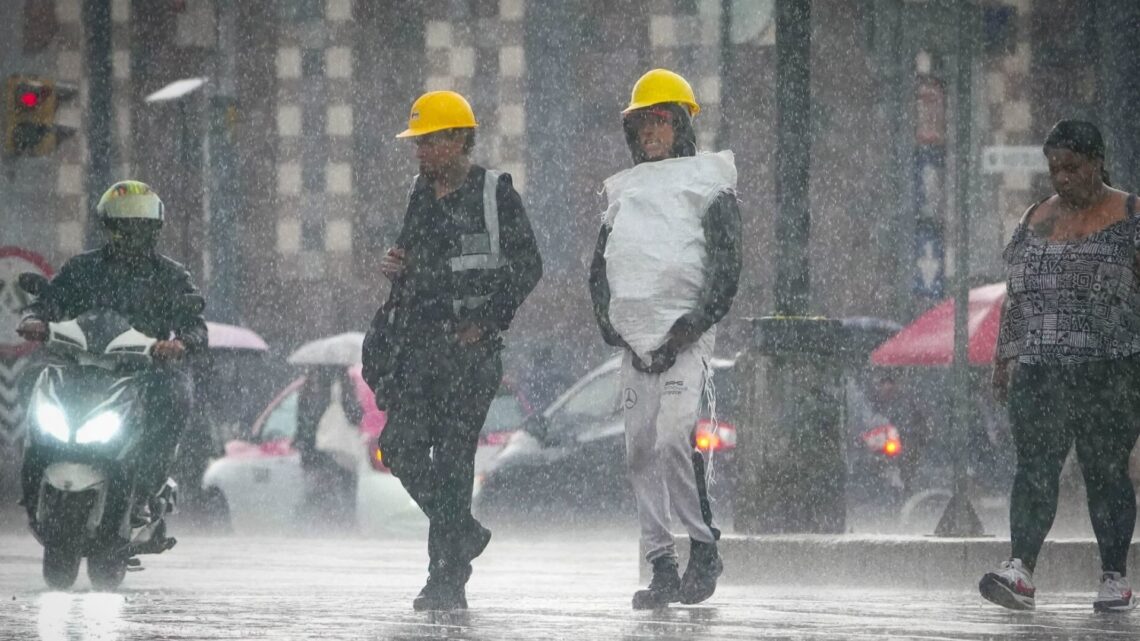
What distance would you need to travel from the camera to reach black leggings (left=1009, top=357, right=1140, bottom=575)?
916 cm

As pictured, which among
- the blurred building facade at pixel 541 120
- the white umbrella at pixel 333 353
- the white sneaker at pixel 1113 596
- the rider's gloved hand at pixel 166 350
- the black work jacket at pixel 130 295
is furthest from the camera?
the blurred building facade at pixel 541 120

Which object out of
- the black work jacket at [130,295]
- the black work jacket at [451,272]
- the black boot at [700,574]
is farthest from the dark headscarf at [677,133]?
the black work jacket at [130,295]

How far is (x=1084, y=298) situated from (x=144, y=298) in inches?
166

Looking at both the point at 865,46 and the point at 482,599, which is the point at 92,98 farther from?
the point at 865,46

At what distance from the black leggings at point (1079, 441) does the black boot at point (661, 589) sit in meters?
1.26

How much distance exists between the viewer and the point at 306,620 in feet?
28.0

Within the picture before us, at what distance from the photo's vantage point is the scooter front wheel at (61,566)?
10.8m

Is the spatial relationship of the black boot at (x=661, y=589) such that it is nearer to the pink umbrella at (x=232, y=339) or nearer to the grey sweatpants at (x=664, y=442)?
the grey sweatpants at (x=664, y=442)

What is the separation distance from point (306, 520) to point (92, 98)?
5.55 m

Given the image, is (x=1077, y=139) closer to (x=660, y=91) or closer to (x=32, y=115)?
(x=660, y=91)

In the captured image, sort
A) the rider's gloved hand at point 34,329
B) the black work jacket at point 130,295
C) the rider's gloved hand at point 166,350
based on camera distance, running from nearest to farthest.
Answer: the rider's gloved hand at point 166,350, the rider's gloved hand at point 34,329, the black work jacket at point 130,295

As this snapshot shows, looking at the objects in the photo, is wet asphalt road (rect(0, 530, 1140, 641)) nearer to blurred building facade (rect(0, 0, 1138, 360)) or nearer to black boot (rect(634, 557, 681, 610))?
black boot (rect(634, 557, 681, 610))

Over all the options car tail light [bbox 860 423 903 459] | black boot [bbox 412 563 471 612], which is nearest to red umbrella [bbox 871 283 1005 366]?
car tail light [bbox 860 423 903 459]

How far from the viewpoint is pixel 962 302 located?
12312 millimetres
